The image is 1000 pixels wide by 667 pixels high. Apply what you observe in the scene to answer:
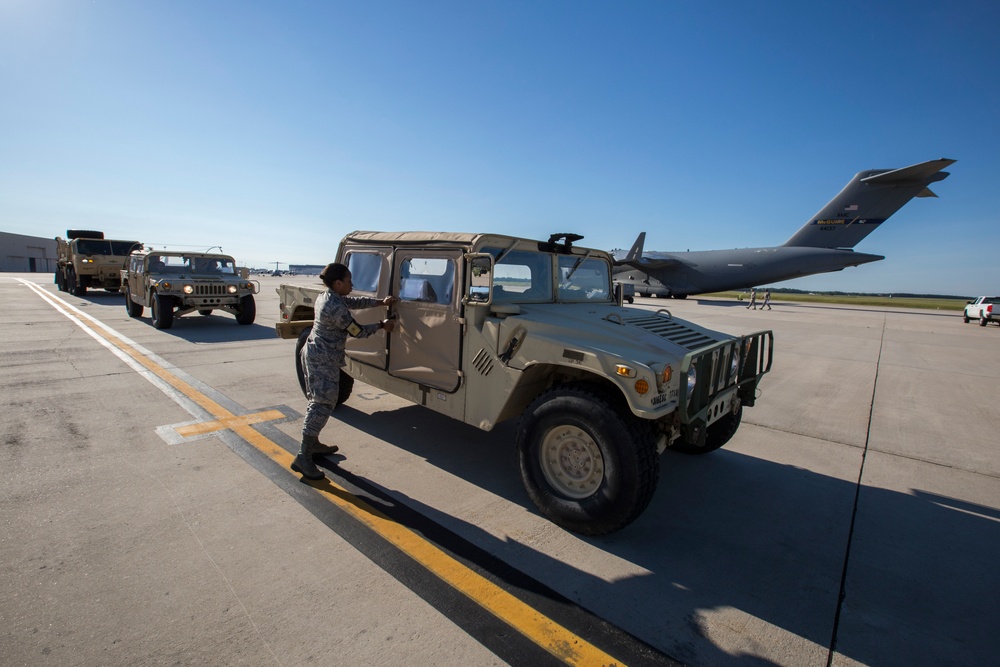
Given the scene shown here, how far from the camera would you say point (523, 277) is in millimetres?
4117

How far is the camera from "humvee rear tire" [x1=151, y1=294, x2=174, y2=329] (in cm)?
1047

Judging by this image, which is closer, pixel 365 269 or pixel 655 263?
pixel 365 269

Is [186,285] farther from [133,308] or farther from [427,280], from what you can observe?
[427,280]

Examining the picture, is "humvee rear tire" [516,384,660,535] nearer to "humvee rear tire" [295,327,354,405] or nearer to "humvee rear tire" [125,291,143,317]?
"humvee rear tire" [295,327,354,405]

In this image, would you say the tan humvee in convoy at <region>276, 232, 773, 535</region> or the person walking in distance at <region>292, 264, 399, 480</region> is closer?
the tan humvee in convoy at <region>276, 232, 773, 535</region>

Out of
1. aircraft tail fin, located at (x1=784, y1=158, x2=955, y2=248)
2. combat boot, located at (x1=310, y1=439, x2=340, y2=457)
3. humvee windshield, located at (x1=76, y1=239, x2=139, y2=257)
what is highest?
aircraft tail fin, located at (x1=784, y1=158, x2=955, y2=248)

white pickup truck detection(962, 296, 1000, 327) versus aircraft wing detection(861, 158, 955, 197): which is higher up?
aircraft wing detection(861, 158, 955, 197)

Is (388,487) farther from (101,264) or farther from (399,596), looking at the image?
(101,264)

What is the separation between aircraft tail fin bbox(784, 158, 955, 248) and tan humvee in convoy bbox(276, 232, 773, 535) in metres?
26.8

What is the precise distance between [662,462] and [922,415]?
435cm

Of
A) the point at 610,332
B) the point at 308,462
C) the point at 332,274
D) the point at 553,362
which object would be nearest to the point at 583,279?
the point at 610,332

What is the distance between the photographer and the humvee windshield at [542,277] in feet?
13.0

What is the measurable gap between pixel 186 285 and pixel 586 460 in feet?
35.8

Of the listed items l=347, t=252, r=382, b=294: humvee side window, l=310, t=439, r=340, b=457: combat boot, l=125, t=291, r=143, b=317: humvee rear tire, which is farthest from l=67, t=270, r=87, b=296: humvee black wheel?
l=310, t=439, r=340, b=457: combat boot
